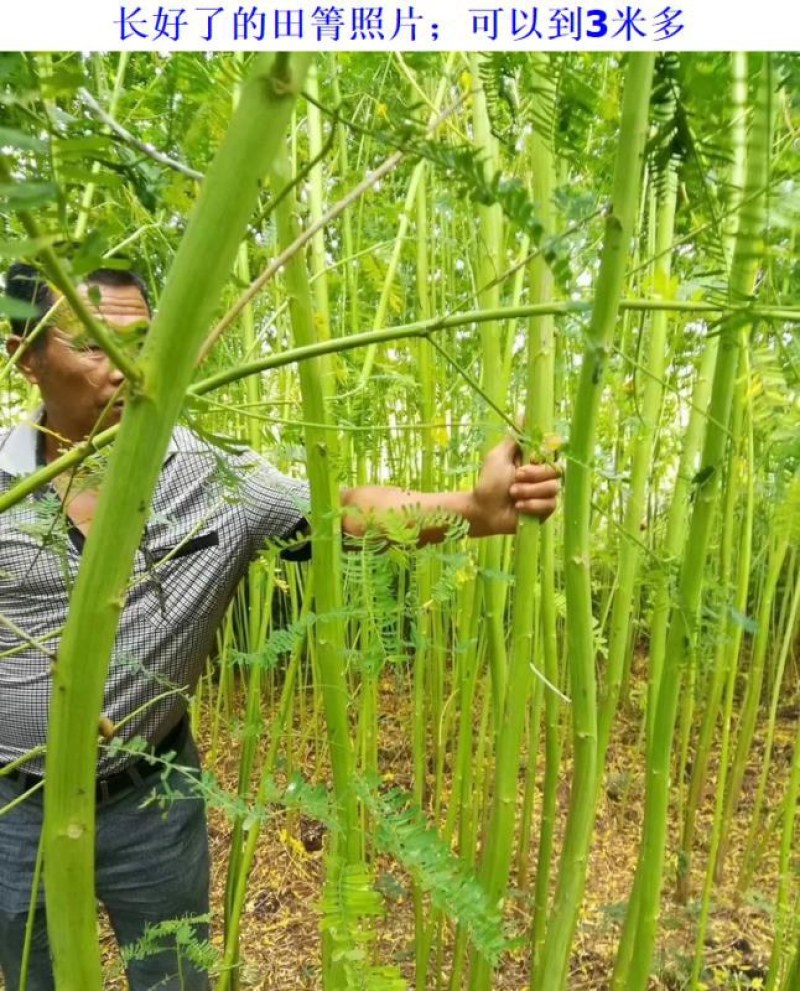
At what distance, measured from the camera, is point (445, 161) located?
29 cm

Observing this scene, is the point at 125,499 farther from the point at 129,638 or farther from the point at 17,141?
the point at 129,638

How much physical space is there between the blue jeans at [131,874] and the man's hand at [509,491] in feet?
1.84

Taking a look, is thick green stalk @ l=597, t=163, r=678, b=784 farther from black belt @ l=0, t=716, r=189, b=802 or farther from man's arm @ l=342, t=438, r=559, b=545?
black belt @ l=0, t=716, r=189, b=802

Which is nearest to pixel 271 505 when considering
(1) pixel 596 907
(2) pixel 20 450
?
(2) pixel 20 450

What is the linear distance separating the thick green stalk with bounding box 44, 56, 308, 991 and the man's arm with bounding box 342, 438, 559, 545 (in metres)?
0.27

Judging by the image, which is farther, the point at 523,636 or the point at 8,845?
the point at 8,845

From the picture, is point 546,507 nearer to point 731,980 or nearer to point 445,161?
point 445,161

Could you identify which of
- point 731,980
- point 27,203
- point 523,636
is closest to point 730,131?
point 27,203

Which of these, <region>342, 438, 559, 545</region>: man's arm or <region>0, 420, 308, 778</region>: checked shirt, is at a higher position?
<region>342, 438, 559, 545</region>: man's arm

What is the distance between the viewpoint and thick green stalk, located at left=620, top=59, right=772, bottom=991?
346mm

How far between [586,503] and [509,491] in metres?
0.21

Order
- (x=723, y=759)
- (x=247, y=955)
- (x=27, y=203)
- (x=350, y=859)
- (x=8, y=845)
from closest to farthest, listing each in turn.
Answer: (x=27, y=203), (x=350, y=859), (x=8, y=845), (x=723, y=759), (x=247, y=955)

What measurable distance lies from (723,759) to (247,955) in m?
1.01
